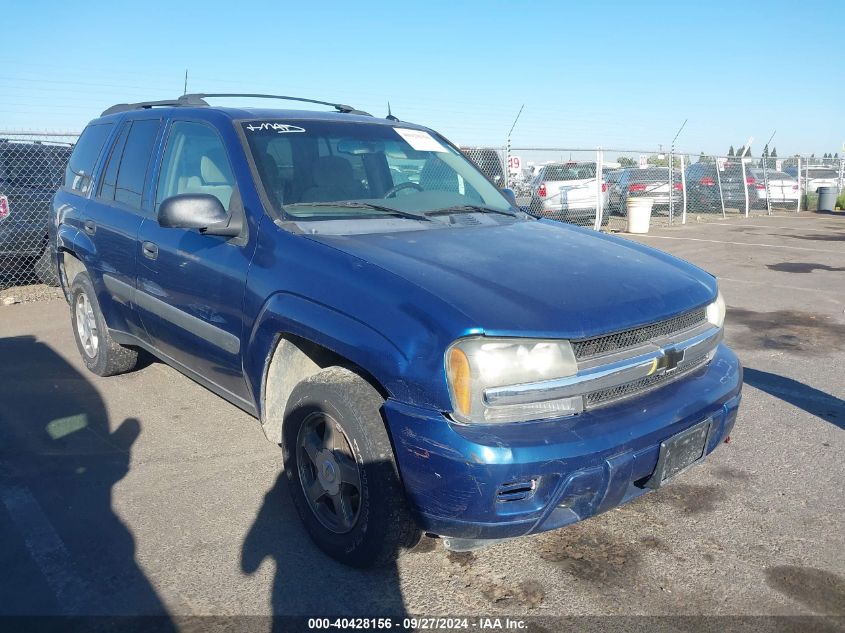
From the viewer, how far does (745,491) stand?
366 centimetres

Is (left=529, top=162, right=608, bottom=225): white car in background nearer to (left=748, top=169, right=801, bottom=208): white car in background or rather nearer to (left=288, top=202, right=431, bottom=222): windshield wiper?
(left=748, top=169, right=801, bottom=208): white car in background

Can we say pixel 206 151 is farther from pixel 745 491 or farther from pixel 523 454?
pixel 745 491

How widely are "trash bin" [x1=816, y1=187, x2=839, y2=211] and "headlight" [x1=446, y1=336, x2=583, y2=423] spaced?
78.4ft

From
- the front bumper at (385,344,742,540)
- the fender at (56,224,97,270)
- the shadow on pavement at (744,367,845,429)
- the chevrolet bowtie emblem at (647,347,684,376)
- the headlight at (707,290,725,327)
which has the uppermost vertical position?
the fender at (56,224,97,270)

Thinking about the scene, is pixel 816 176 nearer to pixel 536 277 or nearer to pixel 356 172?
pixel 356 172

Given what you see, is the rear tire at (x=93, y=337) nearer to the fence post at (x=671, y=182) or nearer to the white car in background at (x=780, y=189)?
the fence post at (x=671, y=182)

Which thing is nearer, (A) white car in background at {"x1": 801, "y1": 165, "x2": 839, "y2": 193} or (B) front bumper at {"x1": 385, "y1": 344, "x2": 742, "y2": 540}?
(B) front bumper at {"x1": 385, "y1": 344, "x2": 742, "y2": 540}

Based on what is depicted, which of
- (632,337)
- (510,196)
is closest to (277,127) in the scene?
(510,196)

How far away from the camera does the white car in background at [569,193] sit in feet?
51.6

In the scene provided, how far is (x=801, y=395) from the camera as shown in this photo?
16.8ft

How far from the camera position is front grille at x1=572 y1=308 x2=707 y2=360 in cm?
263

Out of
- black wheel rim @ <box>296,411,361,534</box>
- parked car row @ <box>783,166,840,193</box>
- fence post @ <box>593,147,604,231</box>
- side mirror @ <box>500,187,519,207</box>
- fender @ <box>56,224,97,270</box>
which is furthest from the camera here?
parked car row @ <box>783,166,840,193</box>

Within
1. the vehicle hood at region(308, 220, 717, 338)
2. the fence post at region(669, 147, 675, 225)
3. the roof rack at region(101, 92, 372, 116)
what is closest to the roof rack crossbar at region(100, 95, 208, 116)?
the roof rack at region(101, 92, 372, 116)

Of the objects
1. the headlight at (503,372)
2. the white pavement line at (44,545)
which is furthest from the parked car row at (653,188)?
the headlight at (503,372)
